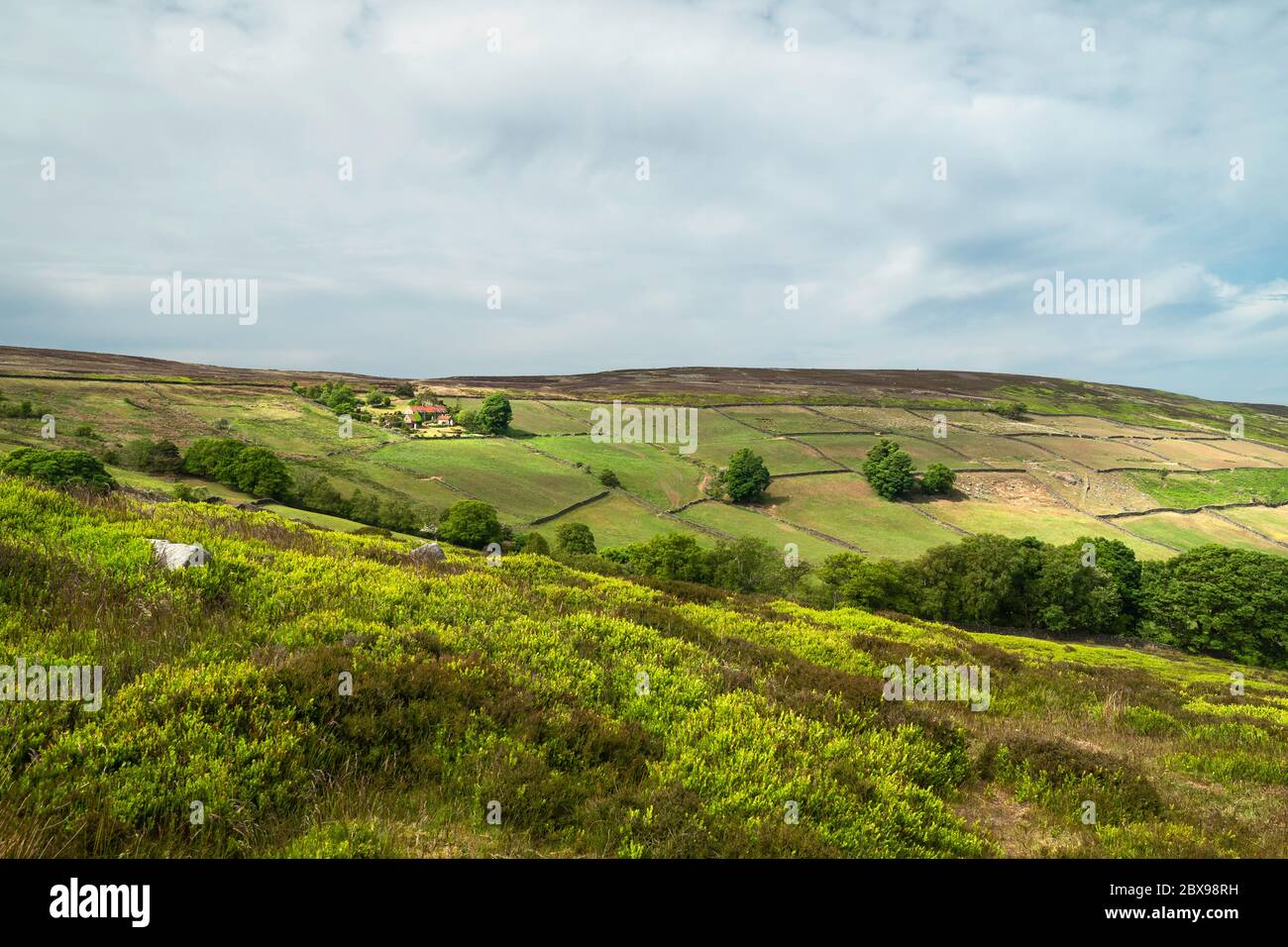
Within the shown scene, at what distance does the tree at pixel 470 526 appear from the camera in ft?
209

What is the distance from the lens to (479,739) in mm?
6359

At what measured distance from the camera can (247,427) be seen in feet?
300

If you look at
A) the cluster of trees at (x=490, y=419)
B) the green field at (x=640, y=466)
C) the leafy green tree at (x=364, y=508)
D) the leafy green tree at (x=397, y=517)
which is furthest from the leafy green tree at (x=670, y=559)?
the cluster of trees at (x=490, y=419)

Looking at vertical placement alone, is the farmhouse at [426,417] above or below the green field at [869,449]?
above

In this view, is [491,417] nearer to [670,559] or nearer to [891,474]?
[670,559]

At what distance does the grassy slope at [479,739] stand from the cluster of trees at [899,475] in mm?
89666

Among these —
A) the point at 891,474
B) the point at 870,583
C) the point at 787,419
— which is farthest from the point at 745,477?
the point at 787,419

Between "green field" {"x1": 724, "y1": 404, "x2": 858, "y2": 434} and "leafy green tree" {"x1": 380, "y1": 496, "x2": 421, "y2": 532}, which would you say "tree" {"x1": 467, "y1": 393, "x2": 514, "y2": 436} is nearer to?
"leafy green tree" {"x1": 380, "y1": 496, "x2": 421, "y2": 532}

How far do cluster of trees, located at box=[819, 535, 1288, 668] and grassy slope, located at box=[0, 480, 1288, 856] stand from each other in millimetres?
51649

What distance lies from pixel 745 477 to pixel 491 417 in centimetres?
5490

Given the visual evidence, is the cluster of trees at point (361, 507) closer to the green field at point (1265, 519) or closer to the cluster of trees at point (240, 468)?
the cluster of trees at point (240, 468)

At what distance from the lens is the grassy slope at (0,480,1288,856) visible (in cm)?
494

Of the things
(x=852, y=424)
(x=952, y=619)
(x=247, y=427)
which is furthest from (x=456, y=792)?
(x=852, y=424)
